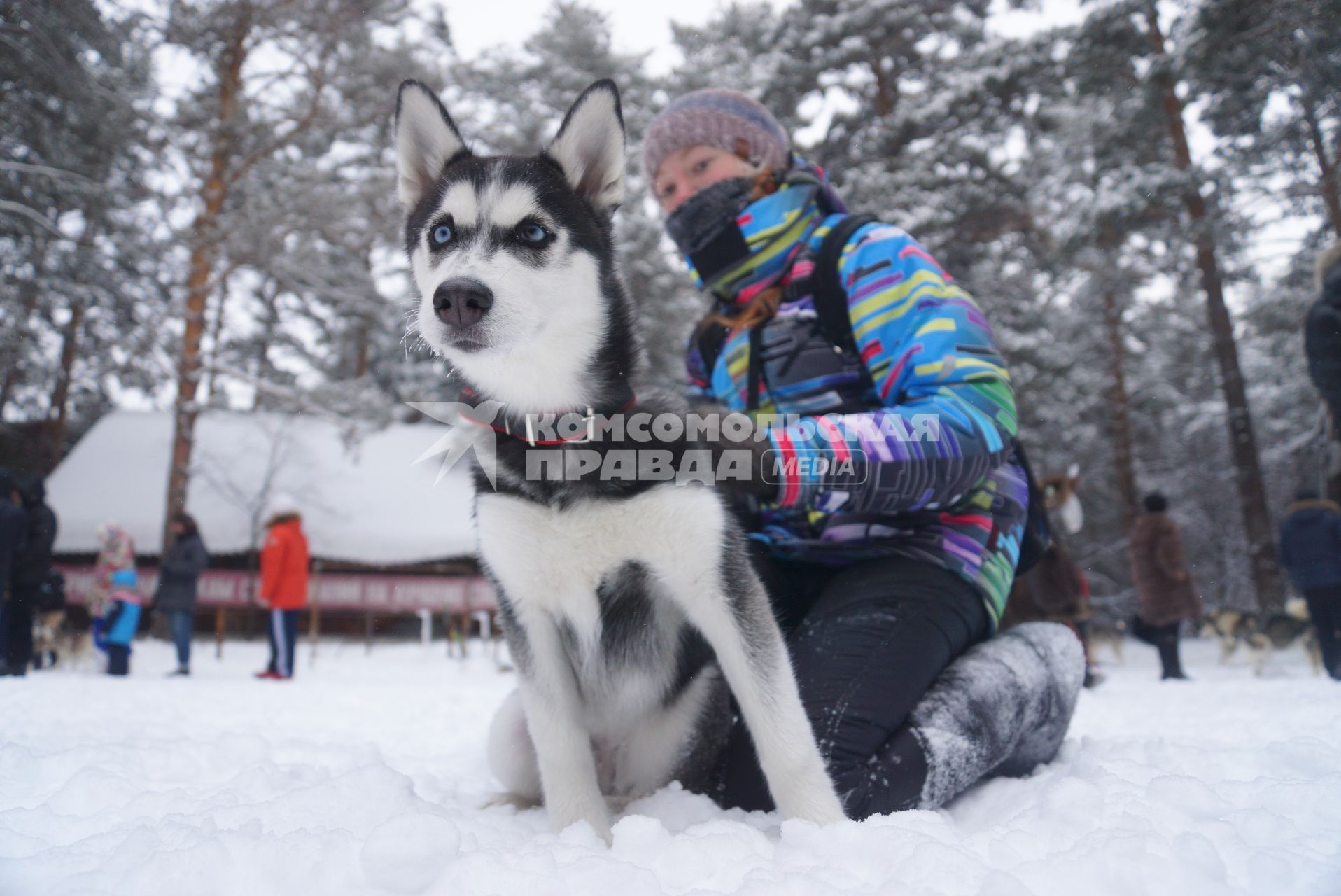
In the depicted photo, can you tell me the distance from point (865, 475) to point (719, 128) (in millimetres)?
1578

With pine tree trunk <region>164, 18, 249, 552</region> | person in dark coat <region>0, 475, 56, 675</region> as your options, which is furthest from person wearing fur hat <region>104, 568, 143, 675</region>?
pine tree trunk <region>164, 18, 249, 552</region>

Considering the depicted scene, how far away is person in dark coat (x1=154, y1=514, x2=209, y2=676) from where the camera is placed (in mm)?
9609

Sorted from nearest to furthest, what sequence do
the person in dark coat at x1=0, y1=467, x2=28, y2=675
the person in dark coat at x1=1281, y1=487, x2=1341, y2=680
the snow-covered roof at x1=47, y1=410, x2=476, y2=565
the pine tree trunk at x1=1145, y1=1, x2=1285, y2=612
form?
the person in dark coat at x1=1281, y1=487, x2=1341, y2=680
the person in dark coat at x1=0, y1=467, x2=28, y2=675
the pine tree trunk at x1=1145, y1=1, x2=1285, y2=612
the snow-covered roof at x1=47, y1=410, x2=476, y2=565

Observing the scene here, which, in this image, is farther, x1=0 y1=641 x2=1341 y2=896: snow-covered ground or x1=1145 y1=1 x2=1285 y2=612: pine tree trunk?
x1=1145 y1=1 x2=1285 y2=612: pine tree trunk

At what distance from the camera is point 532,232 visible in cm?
206

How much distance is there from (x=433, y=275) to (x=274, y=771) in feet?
5.36

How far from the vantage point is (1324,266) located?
14.1ft

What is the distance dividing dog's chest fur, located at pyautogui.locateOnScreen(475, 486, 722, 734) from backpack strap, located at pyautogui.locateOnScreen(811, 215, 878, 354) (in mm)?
951

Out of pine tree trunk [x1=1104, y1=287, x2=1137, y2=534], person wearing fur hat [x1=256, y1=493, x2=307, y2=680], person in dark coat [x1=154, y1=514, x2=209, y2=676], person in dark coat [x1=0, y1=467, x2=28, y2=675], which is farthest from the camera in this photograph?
pine tree trunk [x1=1104, y1=287, x2=1137, y2=534]

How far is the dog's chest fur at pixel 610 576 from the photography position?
1754mm

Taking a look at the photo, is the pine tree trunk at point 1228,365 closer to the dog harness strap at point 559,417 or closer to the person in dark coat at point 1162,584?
the person in dark coat at point 1162,584

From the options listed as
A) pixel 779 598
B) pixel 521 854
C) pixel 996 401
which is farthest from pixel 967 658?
pixel 521 854

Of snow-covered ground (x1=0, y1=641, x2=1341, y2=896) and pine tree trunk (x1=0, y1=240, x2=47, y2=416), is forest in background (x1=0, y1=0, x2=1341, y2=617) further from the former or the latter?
snow-covered ground (x1=0, y1=641, x2=1341, y2=896)

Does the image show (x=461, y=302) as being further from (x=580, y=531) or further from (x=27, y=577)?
(x=27, y=577)
